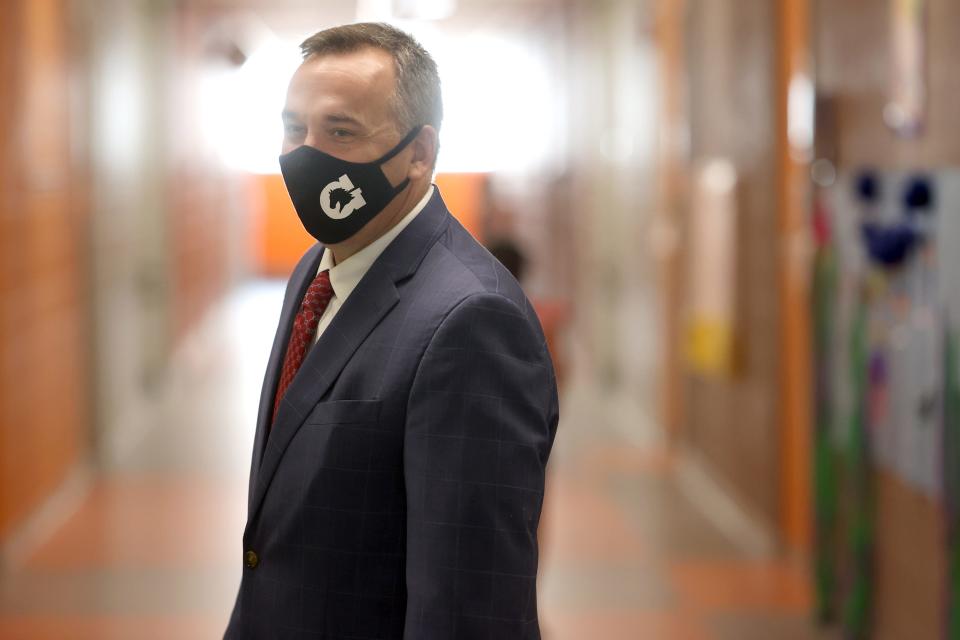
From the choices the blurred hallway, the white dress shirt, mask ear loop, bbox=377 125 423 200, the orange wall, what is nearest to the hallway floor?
the blurred hallway

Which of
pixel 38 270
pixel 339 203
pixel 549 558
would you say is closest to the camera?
pixel 339 203

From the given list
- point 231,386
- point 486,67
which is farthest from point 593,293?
point 486,67

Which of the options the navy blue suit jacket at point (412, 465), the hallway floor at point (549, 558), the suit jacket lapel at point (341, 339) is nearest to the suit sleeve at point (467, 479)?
the navy blue suit jacket at point (412, 465)

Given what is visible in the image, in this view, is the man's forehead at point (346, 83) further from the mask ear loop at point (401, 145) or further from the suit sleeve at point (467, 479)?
the suit sleeve at point (467, 479)

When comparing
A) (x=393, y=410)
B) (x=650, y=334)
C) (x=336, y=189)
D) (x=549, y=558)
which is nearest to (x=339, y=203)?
(x=336, y=189)

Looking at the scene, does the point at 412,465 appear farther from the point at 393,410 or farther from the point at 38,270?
the point at 38,270

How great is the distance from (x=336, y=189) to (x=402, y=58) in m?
0.17

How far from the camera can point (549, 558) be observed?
530 centimetres

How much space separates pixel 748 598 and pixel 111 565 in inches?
96.0

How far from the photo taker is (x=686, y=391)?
22.9ft

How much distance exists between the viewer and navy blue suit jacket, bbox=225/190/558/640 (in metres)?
1.41

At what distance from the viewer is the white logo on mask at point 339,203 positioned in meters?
1.51

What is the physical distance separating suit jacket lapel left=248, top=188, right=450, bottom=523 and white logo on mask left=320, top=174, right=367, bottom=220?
0.06 m

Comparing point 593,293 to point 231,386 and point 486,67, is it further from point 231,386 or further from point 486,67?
point 486,67
